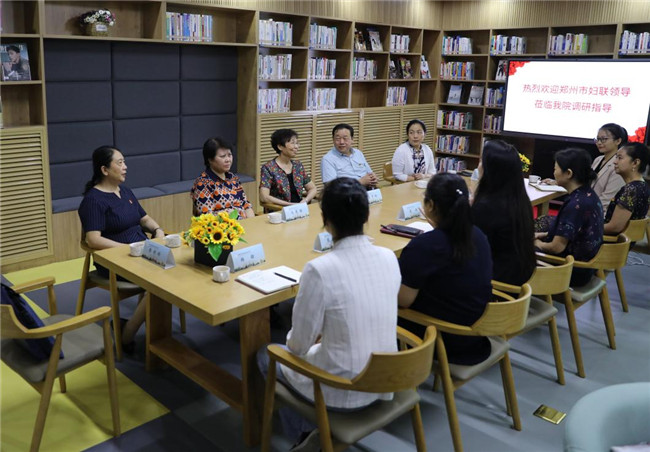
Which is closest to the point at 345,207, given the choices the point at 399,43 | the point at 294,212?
the point at 294,212

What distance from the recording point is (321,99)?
7016 millimetres

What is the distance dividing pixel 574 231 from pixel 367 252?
1.87 meters

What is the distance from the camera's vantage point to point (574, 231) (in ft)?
11.1

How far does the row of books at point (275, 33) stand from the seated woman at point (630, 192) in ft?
12.1

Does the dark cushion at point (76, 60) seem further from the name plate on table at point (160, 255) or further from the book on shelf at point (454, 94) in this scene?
the book on shelf at point (454, 94)

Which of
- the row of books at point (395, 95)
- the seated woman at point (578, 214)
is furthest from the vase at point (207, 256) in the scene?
→ the row of books at point (395, 95)

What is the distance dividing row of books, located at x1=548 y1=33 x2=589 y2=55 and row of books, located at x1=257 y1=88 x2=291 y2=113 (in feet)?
11.1

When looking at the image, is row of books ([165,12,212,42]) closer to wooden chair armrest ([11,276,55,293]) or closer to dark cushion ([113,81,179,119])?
dark cushion ([113,81,179,119])

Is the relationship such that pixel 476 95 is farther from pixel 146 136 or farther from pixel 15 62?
pixel 15 62

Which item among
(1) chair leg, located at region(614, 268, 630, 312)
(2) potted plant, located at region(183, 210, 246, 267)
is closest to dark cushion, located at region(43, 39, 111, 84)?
(2) potted plant, located at region(183, 210, 246, 267)

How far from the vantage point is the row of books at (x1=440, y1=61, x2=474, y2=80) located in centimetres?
815

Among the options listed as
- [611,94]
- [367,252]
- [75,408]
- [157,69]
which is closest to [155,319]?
[75,408]

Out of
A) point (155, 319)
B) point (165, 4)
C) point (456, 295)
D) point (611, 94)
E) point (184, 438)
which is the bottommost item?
point (184, 438)

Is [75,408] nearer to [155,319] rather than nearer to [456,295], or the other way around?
[155,319]
